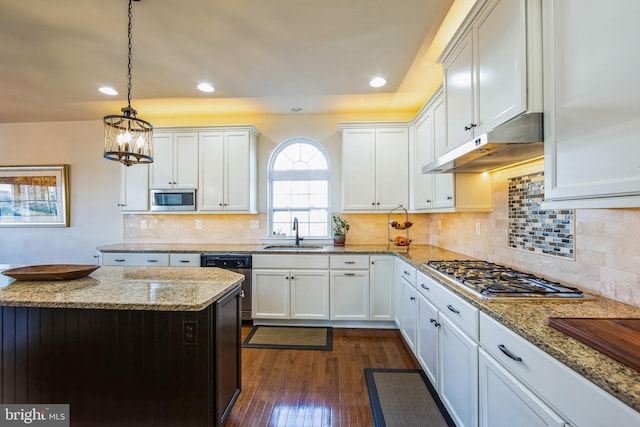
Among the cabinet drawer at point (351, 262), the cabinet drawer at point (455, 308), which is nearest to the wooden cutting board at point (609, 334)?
the cabinet drawer at point (455, 308)

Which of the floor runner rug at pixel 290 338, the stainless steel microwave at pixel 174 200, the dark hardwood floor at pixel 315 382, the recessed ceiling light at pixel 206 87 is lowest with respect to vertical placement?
the dark hardwood floor at pixel 315 382

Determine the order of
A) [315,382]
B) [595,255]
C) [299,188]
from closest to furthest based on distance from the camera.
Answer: [595,255], [315,382], [299,188]

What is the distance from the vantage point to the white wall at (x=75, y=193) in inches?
154

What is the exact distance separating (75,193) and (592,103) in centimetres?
541

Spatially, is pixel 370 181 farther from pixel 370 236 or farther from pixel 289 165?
pixel 289 165

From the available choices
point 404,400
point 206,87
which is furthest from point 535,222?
point 206,87

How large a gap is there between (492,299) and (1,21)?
3.58 m

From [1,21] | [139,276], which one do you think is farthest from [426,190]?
[1,21]

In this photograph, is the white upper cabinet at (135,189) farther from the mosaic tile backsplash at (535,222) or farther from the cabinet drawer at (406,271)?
the mosaic tile backsplash at (535,222)

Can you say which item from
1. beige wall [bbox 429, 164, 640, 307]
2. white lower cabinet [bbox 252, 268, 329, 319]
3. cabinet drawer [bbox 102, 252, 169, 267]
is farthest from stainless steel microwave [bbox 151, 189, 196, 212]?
beige wall [bbox 429, 164, 640, 307]

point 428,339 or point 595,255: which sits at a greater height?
point 595,255

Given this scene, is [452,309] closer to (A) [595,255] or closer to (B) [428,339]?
(B) [428,339]

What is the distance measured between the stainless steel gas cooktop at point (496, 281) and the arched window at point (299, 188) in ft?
6.31

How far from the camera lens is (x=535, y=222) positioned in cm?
181
